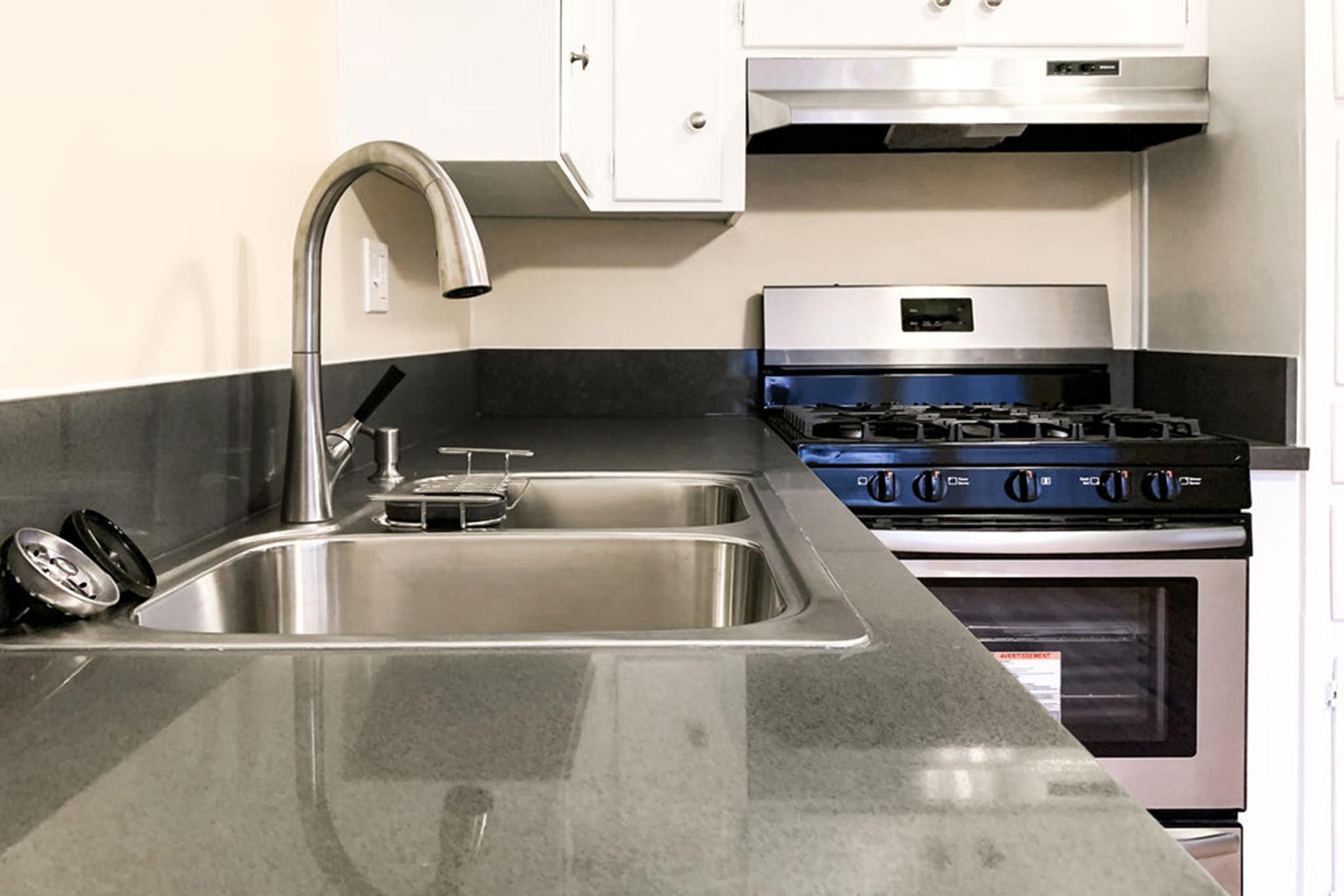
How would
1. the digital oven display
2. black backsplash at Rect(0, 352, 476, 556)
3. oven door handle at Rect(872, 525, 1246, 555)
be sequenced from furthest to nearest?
the digital oven display
oven door handle at Rect(872, 525, 1246, 555)
black backsplash at Rect(0, 352, 476, 556)

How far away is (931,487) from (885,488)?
2.9 inches

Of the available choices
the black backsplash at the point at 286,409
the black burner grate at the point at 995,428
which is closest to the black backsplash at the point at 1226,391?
the black backsplash at the point at 286,409

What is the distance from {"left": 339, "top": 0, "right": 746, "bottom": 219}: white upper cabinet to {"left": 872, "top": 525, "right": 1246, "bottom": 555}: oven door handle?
2.46 feet

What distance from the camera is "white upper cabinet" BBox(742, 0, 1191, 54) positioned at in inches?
87.9

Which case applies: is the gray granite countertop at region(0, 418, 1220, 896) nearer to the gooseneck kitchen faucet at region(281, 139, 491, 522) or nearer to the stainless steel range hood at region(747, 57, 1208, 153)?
the gooseneck kitchen faucet at region(281, 139, 491, 522)

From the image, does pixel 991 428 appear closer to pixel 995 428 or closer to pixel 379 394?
pixel 995 428

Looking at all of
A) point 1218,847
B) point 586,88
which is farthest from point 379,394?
point 1218,847

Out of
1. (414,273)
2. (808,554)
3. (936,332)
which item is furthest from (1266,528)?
(414,273)

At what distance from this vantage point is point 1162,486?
6.26 feet

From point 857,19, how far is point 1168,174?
77 centimetres

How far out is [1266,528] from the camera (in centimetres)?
197

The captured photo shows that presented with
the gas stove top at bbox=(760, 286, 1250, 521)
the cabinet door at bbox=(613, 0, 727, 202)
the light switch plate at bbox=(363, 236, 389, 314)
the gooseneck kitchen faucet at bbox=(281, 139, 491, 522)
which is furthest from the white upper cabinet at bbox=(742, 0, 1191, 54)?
the gooseneck kitchen faucet at bbox=(281, 139, 491, 522)

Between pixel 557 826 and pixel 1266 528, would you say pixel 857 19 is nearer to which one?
pixel 1266 528

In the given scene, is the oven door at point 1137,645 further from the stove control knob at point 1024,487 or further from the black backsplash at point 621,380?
the black backsplash at point 621,380
